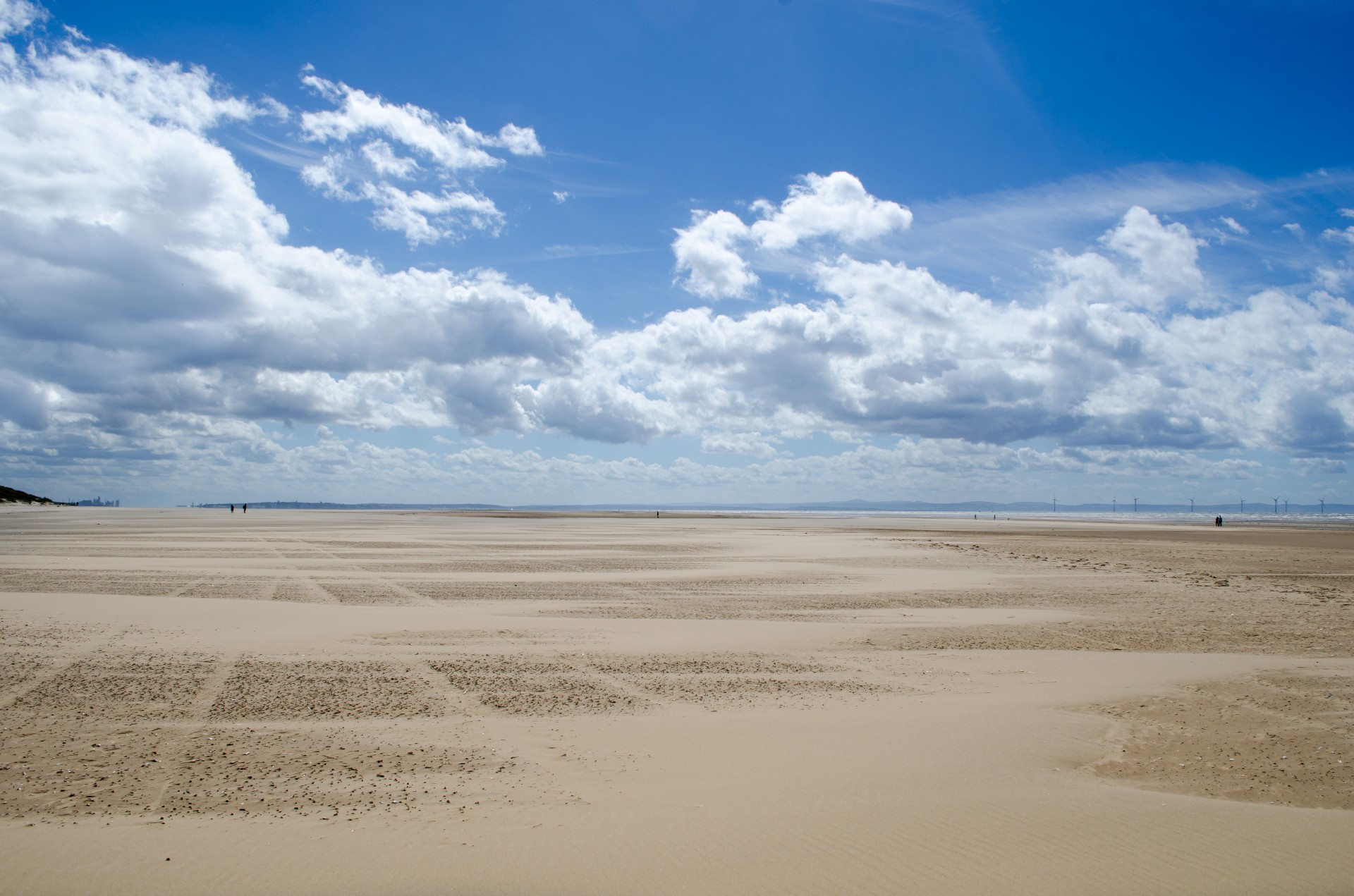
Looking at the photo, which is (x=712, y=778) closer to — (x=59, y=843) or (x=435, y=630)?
(x=59, y=843)

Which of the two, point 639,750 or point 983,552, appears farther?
point 983,552

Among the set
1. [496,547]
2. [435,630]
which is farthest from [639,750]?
[496,547]

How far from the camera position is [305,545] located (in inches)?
1596

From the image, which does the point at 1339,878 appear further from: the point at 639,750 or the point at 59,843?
the point at 59,843

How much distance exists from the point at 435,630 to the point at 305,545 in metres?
29.7

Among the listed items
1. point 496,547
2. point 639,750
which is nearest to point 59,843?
point 639,750

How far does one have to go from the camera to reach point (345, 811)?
629 cm

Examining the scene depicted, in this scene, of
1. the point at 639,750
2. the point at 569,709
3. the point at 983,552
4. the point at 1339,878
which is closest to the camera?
the point at 1339,878

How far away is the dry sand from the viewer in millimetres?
5520

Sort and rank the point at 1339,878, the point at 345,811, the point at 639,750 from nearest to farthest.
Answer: the point at 1339,878 → the point at 345,811 → the point at 639,750

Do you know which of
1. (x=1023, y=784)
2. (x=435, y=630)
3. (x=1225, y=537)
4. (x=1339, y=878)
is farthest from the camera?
(x=1225, y=537)

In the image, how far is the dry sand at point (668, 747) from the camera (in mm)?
5520

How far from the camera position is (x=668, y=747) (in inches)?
316

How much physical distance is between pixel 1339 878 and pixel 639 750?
556 centimetres
